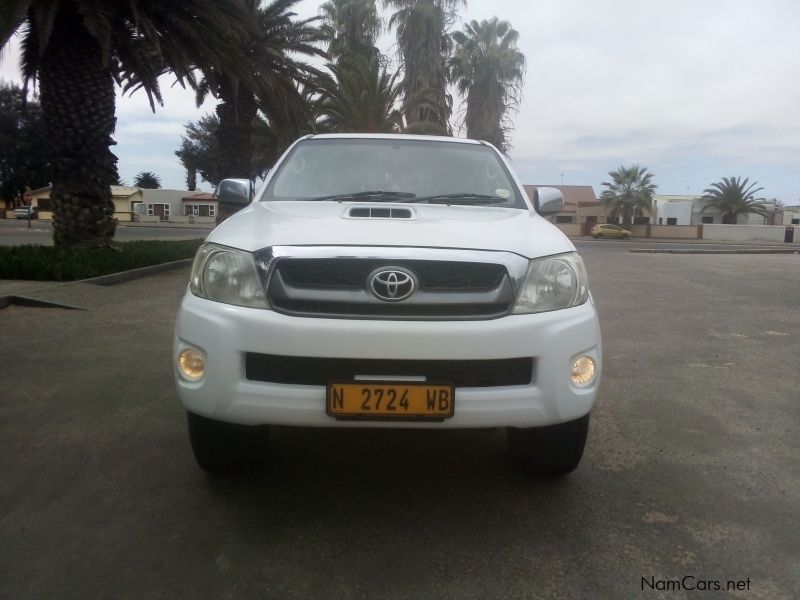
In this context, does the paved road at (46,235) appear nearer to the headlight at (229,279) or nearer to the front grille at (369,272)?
the headlight at (229,279)

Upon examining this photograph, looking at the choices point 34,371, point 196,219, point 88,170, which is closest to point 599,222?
point 196,219

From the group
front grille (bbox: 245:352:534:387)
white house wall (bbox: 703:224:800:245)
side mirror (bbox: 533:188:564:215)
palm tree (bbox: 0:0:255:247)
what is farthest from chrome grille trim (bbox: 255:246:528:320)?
white house wall (bbox: 703:224:800:245)

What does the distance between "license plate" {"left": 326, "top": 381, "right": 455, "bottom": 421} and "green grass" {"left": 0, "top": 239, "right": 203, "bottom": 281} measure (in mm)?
8032

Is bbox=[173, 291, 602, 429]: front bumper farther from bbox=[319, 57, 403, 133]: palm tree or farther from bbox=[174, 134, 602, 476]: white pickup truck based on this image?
bbox=[319, 57, 403, 133]: palm tree

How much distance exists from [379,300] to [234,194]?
1754 mm

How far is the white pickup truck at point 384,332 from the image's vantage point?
2.47m

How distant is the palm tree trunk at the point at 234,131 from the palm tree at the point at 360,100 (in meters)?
6.63

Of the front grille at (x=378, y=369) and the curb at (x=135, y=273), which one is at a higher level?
the front grille at (x=378, y=369)

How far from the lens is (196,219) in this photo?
56.7 metres

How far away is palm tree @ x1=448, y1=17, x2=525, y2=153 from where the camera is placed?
3450cm

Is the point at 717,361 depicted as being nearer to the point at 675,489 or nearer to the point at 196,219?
the point at 675,489

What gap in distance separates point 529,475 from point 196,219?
5693 cm

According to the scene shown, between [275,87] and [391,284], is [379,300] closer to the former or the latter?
[391,284]

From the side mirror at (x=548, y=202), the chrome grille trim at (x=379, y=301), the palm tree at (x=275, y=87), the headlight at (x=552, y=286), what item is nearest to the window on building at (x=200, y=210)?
the palm tree at (x=275, y=87)
